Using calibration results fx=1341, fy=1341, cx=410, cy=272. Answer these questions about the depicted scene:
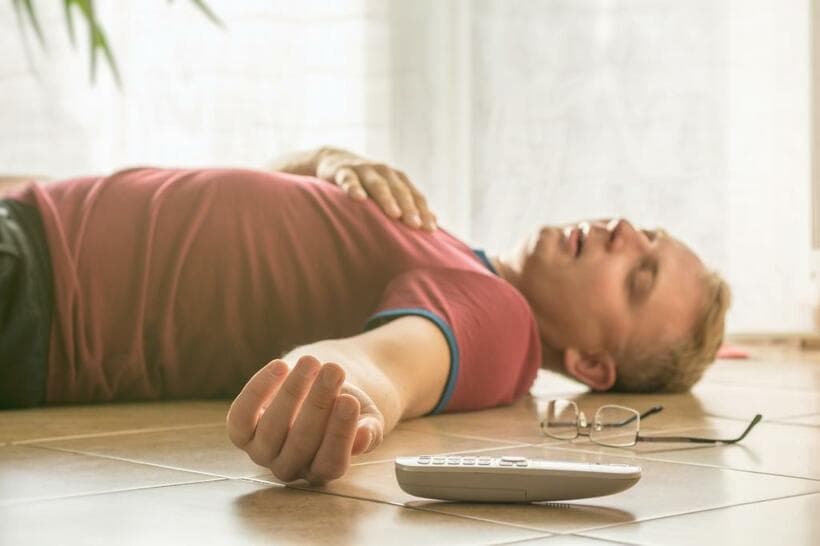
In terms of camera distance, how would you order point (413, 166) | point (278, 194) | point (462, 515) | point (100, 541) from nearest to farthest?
point (100, 541), point (462, 515), point (278, 194), point (413, 166)

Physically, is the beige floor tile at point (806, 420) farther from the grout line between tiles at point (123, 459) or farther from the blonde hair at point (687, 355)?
the grout line between tiles at point (123, 459)

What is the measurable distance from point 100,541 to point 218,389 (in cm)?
103

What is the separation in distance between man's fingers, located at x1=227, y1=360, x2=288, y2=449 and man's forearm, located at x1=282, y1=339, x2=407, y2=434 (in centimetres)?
25

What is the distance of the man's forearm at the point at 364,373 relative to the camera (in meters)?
1.42

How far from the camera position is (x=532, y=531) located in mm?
971

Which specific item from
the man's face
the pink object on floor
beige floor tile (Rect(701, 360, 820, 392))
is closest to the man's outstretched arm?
the man's face

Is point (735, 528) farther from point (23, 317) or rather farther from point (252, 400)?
point (23, 317)

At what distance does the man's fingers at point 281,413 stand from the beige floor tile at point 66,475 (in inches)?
4.2

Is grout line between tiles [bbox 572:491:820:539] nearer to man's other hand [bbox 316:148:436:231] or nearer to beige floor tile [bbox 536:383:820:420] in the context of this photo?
beige floor tile [bbox 536:383:820:420]

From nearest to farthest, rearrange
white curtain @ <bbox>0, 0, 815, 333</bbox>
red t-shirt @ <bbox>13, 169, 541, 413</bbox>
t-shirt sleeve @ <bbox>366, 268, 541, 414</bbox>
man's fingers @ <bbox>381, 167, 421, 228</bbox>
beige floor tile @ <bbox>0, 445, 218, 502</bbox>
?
beige floor tile @ <bbox>0, 445, 218, 502</bbox> → t-shirt sleeve @ <bbox>366, 268, 541, 414</bbox> → red t-shirt @ <bbox>13, 169, 541, 413</bbox> → man's fingers @ <bbox>381, 167, 421, 228</bbox> → white curtain @ <bbox>0, 0, 815, 333</bbox>

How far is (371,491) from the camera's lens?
114 centimetres

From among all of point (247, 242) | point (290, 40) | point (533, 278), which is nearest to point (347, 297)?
point (247, 242)

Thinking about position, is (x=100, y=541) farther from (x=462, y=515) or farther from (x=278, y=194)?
(x=278, y=194)

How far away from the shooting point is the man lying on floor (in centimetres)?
179
